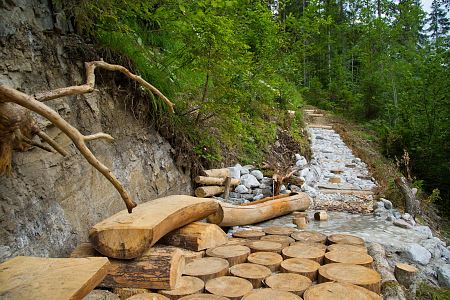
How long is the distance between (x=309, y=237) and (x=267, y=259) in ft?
2.84

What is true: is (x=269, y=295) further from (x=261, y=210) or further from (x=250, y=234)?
(x=261, y=210)

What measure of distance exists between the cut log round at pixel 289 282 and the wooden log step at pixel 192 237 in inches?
29.1

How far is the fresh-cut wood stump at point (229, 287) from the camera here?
8.20 ft

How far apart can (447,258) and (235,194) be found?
3033mm

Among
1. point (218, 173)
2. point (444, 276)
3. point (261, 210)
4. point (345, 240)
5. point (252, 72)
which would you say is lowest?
point (444, 276)

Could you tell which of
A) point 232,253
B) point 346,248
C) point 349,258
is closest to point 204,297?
point 232,253

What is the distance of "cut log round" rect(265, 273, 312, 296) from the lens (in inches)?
102

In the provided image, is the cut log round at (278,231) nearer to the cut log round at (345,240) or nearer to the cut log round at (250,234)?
the cut log round at (250,234)

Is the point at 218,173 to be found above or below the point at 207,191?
above

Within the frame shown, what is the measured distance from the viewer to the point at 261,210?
185 inches

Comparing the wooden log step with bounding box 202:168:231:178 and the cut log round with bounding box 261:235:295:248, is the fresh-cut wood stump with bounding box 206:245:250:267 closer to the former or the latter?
the cut log round with bounding box 261:235:295:248

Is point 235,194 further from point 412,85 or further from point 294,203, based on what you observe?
point 412,85

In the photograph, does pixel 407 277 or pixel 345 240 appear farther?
pixel 345 240

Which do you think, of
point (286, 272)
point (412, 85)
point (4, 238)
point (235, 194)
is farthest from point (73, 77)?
point (412, 85)
